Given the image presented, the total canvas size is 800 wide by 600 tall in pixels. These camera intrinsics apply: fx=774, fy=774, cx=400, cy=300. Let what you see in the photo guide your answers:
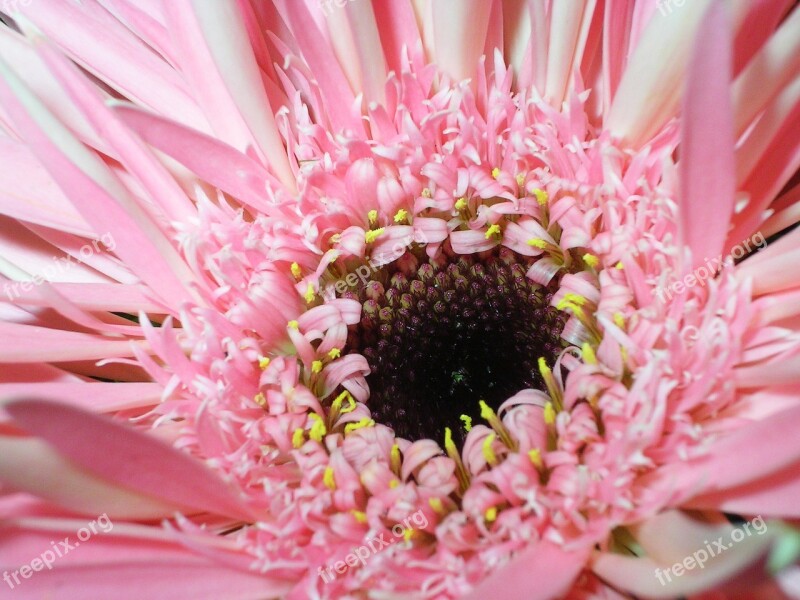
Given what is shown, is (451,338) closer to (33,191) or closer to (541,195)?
(541,195)

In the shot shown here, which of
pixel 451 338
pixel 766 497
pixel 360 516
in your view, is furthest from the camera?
pixel 451 338

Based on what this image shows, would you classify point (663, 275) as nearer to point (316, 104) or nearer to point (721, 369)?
point (721, 369)

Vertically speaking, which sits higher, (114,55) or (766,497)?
(114,55)

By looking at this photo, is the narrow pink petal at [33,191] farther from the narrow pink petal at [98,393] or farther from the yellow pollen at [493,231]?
the yellow pollen at [493,231]

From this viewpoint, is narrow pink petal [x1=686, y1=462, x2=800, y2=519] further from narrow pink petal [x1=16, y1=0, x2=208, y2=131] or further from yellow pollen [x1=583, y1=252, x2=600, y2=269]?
narrow pink petal [x1=16, y1=0, x2=208, y2=131]

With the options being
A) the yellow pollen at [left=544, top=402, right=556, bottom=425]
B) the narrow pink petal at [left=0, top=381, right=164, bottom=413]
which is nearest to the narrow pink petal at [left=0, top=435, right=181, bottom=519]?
the narrow pink petal at [left=0, top=381, right=164, bottom=413]

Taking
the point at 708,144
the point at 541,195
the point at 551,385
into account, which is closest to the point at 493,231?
the point at 541,195

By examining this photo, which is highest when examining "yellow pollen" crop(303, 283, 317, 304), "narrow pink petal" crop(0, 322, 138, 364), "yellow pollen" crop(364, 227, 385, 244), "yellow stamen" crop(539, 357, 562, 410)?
"yellow pollen" crop(364, 227, 385, 244)

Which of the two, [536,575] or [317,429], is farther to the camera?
[317,429]
